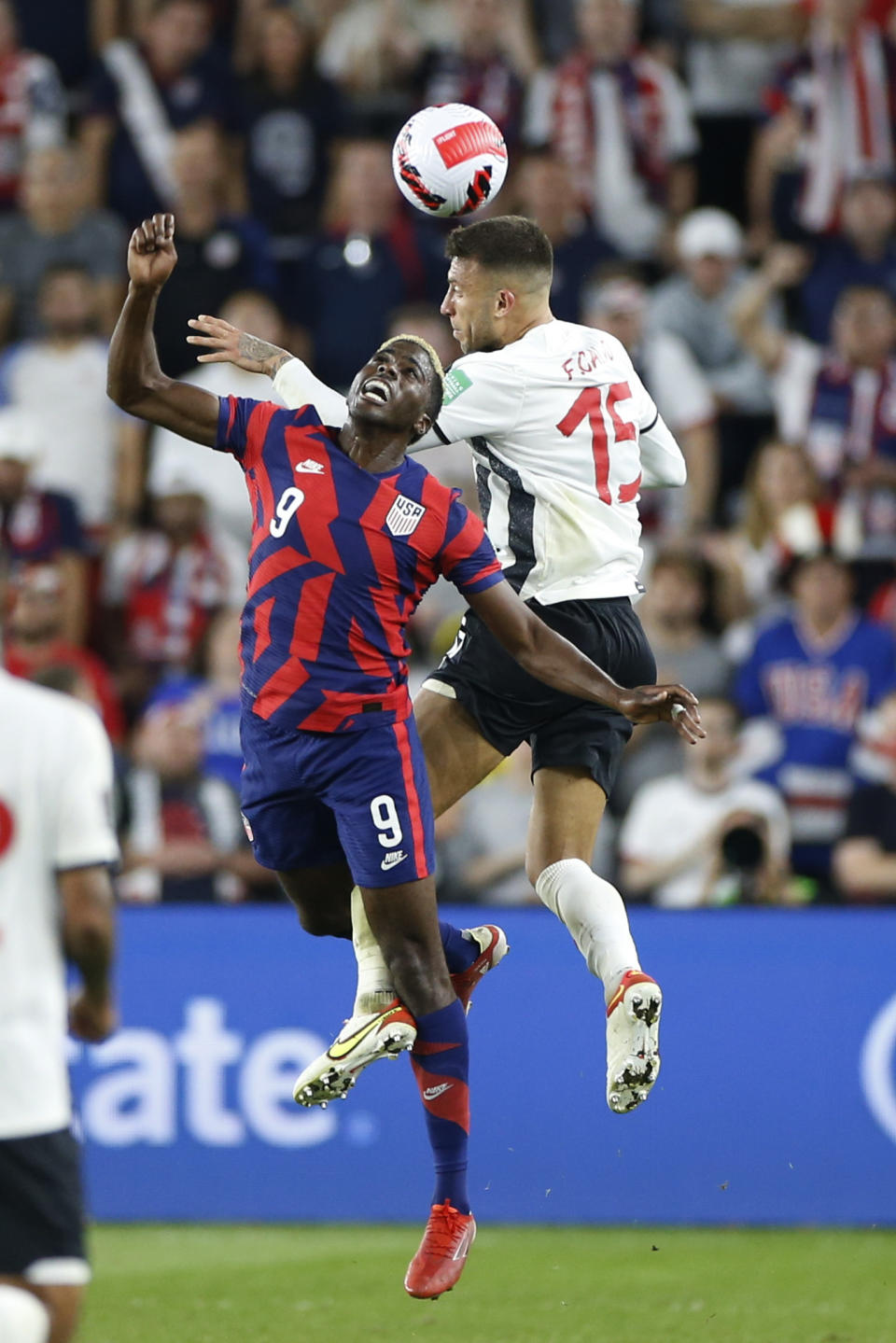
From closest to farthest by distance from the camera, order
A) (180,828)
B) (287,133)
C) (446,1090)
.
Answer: (446,1090)
(180,828)
(287,133)

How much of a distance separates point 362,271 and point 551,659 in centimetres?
711

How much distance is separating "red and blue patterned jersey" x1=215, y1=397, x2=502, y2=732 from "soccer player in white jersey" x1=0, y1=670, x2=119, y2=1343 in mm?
2091

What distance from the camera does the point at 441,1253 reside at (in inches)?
264

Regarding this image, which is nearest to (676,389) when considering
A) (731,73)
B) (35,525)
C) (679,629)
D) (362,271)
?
(679,629)

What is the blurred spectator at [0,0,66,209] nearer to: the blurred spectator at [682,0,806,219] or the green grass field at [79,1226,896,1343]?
the blurred spectator at [682,0,806,219]

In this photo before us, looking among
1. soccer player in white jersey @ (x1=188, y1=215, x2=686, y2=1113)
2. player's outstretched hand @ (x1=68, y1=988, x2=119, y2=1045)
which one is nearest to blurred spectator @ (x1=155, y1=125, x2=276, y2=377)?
soccer player in white jersey @ (x1=188, y1=215, x2=686, y2=1113)

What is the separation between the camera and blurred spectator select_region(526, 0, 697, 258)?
13.8m

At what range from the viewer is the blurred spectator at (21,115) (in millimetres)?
14000

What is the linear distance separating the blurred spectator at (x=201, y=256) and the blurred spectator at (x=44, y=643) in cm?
185

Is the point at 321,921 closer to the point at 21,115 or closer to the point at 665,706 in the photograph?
the point at 665,706

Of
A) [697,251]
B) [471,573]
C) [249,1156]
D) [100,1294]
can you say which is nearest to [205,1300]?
[100,1294]

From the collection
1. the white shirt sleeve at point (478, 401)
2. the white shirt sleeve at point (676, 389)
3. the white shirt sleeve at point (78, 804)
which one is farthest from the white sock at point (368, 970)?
the white shirt sleeve at point (676, 389)

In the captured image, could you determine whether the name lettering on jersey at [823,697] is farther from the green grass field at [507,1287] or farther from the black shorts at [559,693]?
the black shorts at [559,693]

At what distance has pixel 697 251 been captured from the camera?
13.3 m
